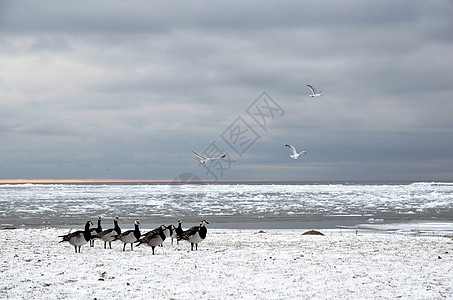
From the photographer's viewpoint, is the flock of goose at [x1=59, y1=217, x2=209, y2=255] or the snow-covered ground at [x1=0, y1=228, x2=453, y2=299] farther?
the flock of goose at [x1=59, y1=217, x2=209, y2=255]

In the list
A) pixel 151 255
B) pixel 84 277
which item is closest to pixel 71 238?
pixel 151 255

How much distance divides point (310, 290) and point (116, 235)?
299 inches

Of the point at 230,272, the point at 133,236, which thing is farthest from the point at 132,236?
the point at 230,272

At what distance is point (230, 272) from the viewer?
10.2 metres

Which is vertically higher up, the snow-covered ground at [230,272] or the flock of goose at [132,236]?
the flock of goose at [132,236]

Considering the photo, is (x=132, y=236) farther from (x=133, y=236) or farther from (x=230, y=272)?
(x=230, y=272)

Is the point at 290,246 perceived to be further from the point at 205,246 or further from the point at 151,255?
the point at 151,255

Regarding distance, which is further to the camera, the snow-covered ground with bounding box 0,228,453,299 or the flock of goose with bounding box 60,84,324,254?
the flock of goose with bounding box 60,84,324,254

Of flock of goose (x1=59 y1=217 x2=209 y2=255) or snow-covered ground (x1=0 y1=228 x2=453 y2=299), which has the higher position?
flock of goose (x1=59 y1=217 x2=209 y2=255)

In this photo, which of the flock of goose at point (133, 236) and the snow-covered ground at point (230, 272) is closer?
the snow-covered ground at point (230, 272)

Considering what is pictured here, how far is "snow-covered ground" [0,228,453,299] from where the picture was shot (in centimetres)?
845

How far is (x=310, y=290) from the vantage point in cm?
865

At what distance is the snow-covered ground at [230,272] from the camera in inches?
333

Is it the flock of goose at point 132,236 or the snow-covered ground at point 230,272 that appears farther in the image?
the flock of goose at point 132,236
